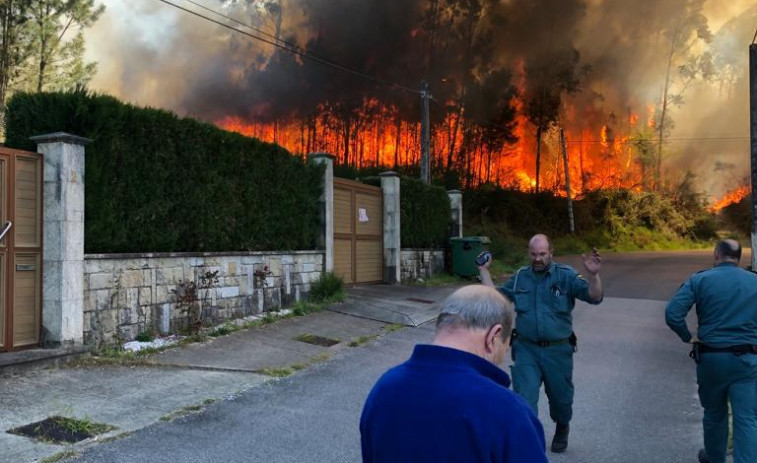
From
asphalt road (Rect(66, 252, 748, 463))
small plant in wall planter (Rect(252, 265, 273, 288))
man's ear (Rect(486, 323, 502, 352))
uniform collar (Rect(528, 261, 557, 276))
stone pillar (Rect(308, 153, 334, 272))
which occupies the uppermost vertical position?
stone pillar (Rect(308, 153, 334, 272))

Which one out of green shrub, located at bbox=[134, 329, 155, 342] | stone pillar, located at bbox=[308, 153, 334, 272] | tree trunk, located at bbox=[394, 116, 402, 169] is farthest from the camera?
tree trunk, located at bbox=[394, 116, 402, 169]

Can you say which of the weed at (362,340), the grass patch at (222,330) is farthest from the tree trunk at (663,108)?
the grass patch at (222,330)

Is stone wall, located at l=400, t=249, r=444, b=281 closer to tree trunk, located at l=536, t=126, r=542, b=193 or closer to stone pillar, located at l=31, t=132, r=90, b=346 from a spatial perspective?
stone pillar, located at l=31, t=132, r=90, b=346

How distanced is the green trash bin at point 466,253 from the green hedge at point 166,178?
6959 mm

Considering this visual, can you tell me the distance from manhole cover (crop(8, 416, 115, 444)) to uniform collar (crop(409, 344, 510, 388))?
3.84 meters

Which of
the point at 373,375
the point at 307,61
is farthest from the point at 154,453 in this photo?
the point at 307,61

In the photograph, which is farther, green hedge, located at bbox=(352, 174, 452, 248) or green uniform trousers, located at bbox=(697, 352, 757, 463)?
green hedge, located at bbox=(352, 174, 452, 248)

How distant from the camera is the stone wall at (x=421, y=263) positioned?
15605mm

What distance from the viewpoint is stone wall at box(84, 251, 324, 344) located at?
278 inches

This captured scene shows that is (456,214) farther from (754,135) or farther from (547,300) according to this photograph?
(547,300)

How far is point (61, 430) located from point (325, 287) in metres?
6.90

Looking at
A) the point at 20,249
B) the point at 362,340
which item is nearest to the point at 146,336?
the point at 20,249

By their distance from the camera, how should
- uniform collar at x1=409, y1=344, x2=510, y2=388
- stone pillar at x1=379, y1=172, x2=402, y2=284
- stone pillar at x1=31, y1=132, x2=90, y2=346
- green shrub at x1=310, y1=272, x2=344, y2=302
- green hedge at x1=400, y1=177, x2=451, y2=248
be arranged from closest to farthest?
uniform collar at x1=409, y1=344, x2=510, y2=388
stone pillar at x1=31, y1=132, x2=90, y2=346
green shrub at x1=310, y1=272, x2=344, y2=302
stone pillar at x1=379, y1=172, x2=402, y2=284
green hedge at x1=400, y1=177, x2=451, y2=248

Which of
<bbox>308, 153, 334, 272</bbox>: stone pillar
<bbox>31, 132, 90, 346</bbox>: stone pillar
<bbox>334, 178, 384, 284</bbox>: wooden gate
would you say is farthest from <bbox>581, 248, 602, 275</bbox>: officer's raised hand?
<bbox>334, 178, 384, 284</bbox>: wooden gate
